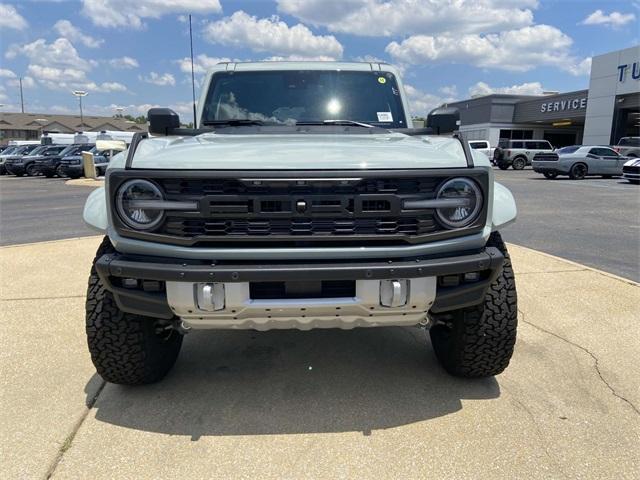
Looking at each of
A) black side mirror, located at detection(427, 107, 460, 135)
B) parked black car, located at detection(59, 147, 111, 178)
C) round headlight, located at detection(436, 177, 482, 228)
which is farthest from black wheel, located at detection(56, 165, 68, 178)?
round headlight, located at detection(436, 177, 482, 228)

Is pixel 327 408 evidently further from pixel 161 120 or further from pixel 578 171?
pixel 578 171

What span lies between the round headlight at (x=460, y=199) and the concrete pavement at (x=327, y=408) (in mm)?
1028

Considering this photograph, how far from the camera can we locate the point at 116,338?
8.60ft

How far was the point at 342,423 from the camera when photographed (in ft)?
8.18

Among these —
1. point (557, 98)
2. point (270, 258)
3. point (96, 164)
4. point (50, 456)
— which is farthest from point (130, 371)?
point (557, 98)

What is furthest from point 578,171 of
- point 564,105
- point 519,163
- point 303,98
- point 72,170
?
point 72,170

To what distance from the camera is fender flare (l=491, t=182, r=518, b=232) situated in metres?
2.45

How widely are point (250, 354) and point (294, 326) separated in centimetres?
107

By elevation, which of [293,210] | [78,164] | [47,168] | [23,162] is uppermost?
[293,210]

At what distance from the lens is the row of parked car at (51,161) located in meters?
24.2

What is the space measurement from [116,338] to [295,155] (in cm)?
137

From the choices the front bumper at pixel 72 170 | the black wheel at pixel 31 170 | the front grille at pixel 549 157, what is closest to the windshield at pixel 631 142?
the front grille at pixel 549 157

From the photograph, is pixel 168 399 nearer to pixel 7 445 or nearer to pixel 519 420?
pixel 7 445

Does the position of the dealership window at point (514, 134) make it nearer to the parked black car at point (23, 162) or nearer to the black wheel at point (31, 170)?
the parked black car at point (23, 162)
